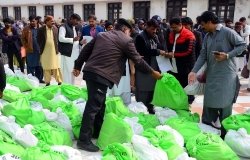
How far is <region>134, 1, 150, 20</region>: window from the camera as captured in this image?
64.4 ft

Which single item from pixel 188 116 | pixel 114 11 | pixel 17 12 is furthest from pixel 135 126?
pixel 17 12

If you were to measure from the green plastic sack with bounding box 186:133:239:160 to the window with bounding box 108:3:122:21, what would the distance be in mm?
18329

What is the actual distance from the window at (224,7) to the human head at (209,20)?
13912mm

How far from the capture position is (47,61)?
580 cm

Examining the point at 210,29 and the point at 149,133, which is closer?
the point at 149,133

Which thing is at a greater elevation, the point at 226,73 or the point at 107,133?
the point at 226,73

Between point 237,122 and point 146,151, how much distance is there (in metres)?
1.16

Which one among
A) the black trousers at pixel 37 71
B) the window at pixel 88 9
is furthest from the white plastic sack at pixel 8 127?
the window at pixel 88 9

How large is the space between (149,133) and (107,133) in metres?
0.49

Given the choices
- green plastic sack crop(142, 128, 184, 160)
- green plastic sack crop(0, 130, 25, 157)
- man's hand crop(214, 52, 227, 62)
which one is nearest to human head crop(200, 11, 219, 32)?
man's hand crop(214, 52, 227, 62)

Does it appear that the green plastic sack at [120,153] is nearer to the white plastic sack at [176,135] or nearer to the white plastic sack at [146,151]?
the white plastic sack at [146,151]

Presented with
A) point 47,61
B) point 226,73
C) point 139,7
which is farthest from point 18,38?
point 139,7

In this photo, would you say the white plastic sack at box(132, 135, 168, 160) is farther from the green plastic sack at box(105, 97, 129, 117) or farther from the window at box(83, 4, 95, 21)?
the window at box(83, 4, 95, 21)

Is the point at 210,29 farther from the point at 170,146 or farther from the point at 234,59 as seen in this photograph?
the point at 170,146
